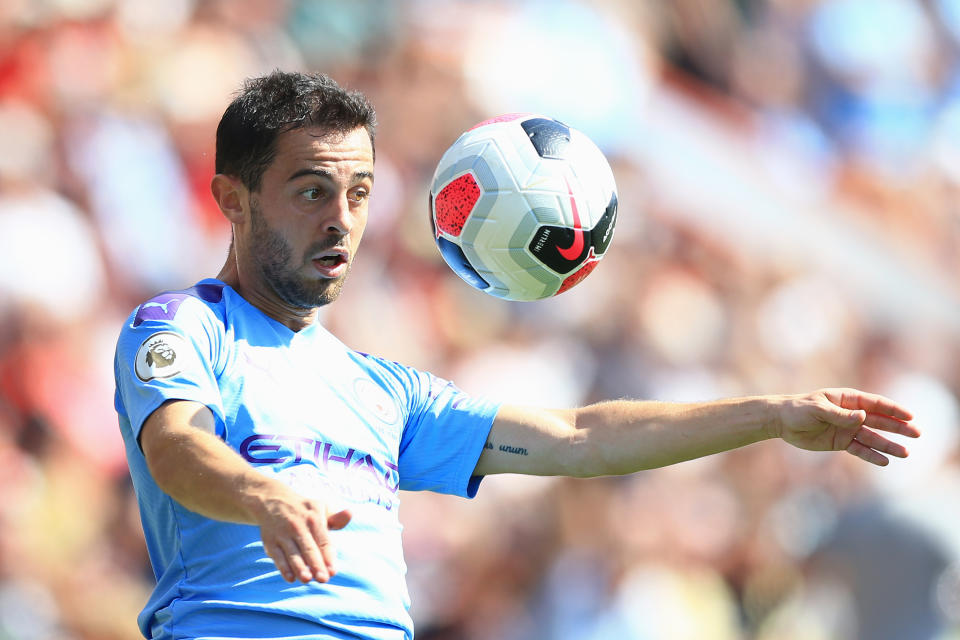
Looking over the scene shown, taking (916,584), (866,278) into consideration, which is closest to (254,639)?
(916,584)

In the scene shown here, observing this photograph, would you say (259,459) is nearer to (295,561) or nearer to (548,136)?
(295,561)

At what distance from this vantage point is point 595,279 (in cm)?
1014

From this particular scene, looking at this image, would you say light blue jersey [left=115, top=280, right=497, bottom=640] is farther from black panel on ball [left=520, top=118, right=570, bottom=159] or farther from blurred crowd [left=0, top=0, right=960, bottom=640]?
blurred crowd [left=0, top=0, right=960, bottom=640]

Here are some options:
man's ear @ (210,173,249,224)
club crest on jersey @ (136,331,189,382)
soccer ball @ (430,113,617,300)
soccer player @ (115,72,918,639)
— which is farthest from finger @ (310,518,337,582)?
soccer ball @ (430,113,617,300)

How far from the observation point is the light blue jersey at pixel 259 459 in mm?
3559

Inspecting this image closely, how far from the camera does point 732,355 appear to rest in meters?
10.8

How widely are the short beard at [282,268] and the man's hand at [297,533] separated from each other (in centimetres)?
130

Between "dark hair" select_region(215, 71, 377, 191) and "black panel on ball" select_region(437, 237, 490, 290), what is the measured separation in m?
0.60

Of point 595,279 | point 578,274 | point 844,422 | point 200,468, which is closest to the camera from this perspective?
point 200,468

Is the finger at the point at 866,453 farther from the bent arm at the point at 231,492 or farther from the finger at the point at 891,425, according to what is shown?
the bent arm at the point at 231,492

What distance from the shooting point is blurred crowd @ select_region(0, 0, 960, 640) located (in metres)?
7.42

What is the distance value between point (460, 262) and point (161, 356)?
4.73ft

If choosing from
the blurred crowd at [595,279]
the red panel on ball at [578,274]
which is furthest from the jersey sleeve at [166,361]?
the blurred crowd at [595,279]

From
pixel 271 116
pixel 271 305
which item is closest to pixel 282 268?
pixel 271 305
